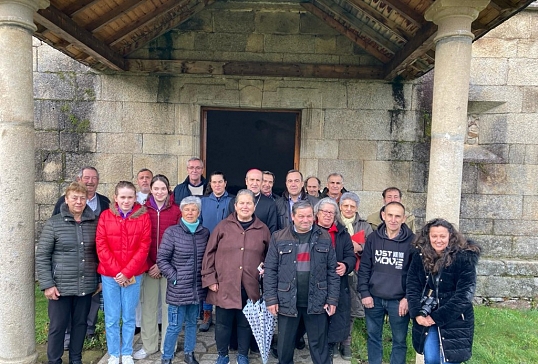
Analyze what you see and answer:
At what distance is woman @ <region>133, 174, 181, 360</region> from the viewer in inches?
142

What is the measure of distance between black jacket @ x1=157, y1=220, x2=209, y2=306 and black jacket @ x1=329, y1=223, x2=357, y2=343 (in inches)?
45.4

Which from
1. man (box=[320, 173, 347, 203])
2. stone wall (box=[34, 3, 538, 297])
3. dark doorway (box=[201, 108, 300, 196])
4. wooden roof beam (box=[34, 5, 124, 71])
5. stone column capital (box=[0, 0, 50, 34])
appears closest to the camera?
stone column capital (box=[0, 0, 50, 34])

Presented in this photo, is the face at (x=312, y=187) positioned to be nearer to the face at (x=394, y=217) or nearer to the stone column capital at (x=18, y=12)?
the face at (x=394, y=217)

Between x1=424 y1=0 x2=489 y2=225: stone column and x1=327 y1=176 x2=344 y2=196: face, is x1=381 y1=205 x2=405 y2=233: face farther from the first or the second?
x1=327 y1=176 x2=344 y2=196: face

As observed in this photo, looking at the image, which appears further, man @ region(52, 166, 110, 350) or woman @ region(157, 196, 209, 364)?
man @ region(52, 166, 110, 350)

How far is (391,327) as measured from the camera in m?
3.28

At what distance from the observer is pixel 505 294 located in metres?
5.61

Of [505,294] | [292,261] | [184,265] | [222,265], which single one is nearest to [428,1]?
[292,261]

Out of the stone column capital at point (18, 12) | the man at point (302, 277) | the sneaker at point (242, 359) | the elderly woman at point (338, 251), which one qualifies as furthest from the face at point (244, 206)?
the stone column capital at point (18, 12)

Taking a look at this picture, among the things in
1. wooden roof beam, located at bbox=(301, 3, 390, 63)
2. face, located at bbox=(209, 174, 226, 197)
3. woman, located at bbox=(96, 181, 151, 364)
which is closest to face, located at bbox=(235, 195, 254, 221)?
face, located at bbox=(209, 174, 226, 197)

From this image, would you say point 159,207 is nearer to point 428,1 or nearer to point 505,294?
point 428,1

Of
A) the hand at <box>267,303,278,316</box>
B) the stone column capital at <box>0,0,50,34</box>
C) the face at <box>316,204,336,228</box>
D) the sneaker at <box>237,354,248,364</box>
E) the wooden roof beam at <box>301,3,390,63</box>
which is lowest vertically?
the sneaker at <box>237,354,248,364</box>

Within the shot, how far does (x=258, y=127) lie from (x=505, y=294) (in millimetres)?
6219

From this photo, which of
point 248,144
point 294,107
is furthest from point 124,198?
point 248,144
